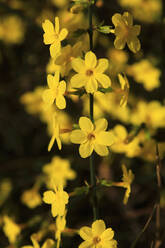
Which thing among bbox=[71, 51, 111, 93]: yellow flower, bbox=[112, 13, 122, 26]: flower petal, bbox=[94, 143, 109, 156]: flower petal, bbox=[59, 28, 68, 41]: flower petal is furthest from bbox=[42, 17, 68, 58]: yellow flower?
bbox=[94, 143, 109, 156]: flower petal

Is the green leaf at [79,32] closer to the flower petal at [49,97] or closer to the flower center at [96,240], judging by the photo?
the flower petal at [49,97]

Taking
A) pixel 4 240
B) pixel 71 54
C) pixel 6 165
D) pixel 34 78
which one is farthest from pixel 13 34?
pixel 71 54

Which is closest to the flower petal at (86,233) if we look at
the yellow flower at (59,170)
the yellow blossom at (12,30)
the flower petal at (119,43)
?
the flower petal at (119,43)

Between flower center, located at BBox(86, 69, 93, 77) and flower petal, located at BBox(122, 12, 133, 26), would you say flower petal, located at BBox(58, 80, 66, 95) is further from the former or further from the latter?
flower petal, located at BBox(122, 12, 133, 26)

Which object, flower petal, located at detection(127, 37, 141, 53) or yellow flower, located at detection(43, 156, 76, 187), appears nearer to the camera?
flower petal, located at detection(127, 37, 141, 53)

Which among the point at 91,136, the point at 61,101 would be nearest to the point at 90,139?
the point at 91,136

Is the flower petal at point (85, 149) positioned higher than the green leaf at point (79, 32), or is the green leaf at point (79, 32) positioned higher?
the green leaf at point (79, 32)
